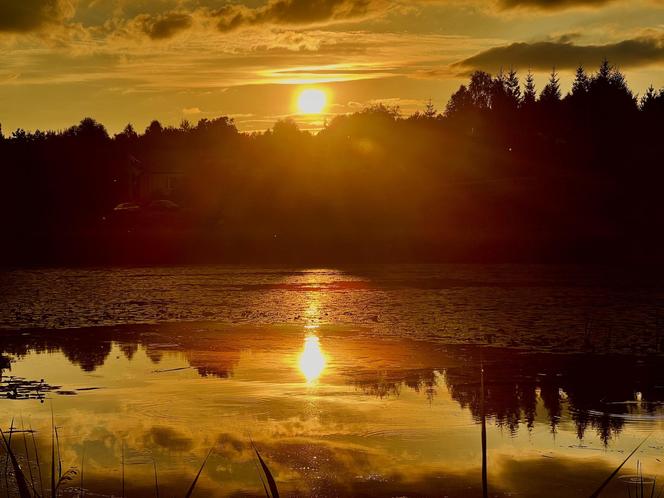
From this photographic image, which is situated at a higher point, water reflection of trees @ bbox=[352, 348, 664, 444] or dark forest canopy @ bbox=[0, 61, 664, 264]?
dark forest canopy @ bbox=[0, 61, 664, 264]

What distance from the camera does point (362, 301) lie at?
30.4 meters

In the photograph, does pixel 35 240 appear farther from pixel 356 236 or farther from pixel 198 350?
pixel 198 350

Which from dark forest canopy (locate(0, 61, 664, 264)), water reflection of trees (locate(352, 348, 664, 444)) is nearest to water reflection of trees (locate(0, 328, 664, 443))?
water reflection of trees (locate(352, 348, 664, 444))

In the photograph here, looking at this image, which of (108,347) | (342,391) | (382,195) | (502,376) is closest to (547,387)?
(502,376)

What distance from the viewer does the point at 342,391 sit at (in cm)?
1625

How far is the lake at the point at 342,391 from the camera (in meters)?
11.5

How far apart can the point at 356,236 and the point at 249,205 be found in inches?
615

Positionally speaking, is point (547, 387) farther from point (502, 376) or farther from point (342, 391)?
point (342, 391)

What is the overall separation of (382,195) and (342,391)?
56.9 m

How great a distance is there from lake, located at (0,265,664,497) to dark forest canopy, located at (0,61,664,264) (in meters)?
23.5

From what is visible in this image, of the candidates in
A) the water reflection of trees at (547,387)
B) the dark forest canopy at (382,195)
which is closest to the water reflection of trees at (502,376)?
the water reflection of trees at (547,387)

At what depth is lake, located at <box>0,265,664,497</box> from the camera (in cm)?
1148

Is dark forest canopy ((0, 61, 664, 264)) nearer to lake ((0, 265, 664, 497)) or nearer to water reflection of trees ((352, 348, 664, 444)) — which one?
lake ((0, 265, 664, 497))

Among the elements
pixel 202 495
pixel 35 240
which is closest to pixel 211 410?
pixel 202 495
